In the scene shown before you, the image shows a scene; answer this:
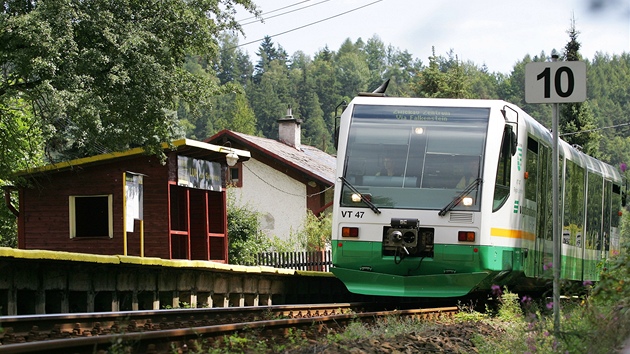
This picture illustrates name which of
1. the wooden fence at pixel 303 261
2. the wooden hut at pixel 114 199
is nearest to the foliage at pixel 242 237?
the wooden fence at pixel 303 261

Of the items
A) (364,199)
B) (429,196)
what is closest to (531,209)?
(429,196)

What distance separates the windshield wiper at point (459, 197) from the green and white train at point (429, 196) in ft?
0.05

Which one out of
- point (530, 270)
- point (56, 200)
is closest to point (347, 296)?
point (530, 270)

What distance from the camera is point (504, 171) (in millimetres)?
14539

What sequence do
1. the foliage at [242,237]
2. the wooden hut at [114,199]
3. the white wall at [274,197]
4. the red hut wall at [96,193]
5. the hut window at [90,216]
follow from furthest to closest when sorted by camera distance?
the white wall at [274,197], the foliage at [242,237], the hut window at [90,216], the red hut wall at [96,193], the wooden hut at [114,199]

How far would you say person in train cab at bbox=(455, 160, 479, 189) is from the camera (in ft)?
46.6

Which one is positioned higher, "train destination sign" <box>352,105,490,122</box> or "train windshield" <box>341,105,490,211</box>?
"train destination sign" <box>352,105,490,122</box>

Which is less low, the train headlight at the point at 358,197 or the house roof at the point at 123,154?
the house roof at the point at 123,154

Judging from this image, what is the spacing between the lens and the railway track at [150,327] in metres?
7.57

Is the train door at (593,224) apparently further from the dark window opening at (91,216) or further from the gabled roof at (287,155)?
the gabled roof at (287,155)

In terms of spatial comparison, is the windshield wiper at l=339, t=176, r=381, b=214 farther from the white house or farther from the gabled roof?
the white house

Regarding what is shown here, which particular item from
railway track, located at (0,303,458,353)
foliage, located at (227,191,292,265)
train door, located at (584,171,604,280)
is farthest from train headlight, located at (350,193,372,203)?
foliage, located at (227,191,292,265)

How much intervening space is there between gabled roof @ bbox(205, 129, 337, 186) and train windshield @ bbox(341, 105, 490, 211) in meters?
31.2

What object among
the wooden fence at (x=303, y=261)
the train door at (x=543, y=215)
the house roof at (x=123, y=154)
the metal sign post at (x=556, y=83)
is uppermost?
the metal sign post at (x=556, y=83)
